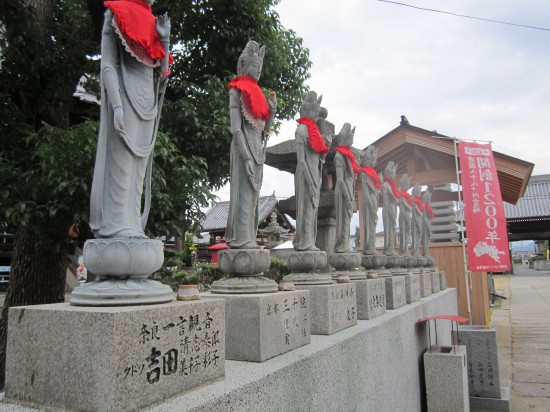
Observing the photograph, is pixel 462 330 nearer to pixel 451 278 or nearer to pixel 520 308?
pixel 451 278

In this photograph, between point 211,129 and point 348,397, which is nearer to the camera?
point 348,397

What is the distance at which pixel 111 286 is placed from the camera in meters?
2.17

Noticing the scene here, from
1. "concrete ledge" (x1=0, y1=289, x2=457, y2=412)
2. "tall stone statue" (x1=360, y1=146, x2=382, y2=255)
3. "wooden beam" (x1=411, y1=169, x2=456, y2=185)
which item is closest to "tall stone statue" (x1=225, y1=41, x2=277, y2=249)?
"concrete ledge" (x1=0, y1=289, x2=457, y2=412)

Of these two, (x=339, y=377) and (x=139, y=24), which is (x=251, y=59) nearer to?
(x=139, y=24)

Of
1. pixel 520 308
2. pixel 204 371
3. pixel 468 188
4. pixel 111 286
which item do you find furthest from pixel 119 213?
pixel 520 308

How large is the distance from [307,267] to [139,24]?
2.75m

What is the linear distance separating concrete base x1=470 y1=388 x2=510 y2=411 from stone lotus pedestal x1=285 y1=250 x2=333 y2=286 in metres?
4.32

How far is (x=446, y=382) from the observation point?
5.93 metres

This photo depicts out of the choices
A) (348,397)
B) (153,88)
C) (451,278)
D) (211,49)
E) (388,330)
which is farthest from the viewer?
(451,278)

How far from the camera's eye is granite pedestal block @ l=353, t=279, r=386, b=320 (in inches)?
201

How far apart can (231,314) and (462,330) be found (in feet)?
19.0

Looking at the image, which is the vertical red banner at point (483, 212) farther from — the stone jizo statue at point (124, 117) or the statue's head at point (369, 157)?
the stone jizo statue at point (124, 117)

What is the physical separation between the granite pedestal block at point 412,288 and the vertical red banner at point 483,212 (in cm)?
163

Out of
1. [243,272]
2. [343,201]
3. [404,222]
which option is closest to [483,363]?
[404,222]
